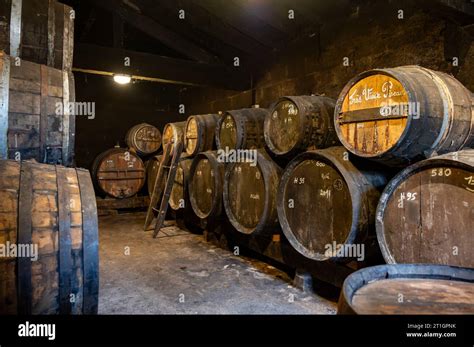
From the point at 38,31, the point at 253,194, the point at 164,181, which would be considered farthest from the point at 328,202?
the point at 164,181

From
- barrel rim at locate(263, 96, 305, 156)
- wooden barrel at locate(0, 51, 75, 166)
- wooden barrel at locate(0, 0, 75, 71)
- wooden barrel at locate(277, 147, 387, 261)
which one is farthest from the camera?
barrel rim at locate(263, 96, 305, 156)

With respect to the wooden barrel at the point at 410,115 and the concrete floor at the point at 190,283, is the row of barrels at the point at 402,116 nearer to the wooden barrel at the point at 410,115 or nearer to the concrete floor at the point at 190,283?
the wooden barrel at the point at 410,115

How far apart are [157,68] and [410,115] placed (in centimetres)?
536

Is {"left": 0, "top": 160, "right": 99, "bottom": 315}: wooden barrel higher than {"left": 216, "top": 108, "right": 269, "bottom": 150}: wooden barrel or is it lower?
lower

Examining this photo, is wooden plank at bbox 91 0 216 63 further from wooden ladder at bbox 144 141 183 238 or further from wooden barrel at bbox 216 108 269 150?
wooden barrel at bbox 216 108 269 150

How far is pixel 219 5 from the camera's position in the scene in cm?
579

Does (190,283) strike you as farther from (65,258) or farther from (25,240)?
(25,240)

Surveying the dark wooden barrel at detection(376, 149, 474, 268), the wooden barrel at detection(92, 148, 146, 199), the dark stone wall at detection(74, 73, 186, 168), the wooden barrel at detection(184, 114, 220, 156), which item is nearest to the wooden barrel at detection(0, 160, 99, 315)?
the dark wooden barrel at detection(376, 149, 474, 268)

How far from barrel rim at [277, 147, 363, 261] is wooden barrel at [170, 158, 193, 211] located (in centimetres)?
260

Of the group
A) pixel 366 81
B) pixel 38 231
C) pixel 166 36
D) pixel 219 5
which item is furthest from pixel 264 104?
pixel 38 231

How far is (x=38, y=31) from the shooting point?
2859 millimetres

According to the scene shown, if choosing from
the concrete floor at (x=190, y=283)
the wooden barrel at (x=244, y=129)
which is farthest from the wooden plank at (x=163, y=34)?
the concrete floor at (x=190, y=283)

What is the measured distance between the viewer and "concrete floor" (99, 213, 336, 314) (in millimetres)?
3133

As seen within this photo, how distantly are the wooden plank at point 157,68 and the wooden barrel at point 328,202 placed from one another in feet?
13.7
